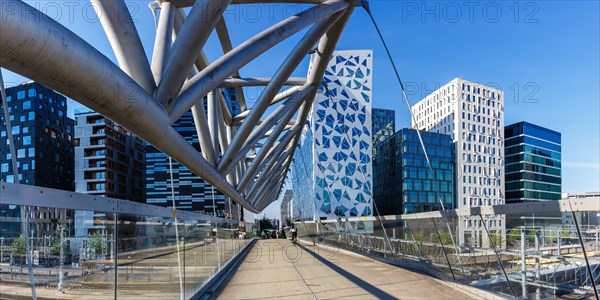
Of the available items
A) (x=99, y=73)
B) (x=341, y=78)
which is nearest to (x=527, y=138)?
(x=341, y=78)

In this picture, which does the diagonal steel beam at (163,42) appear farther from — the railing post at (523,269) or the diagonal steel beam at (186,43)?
the railing post at (523,269)

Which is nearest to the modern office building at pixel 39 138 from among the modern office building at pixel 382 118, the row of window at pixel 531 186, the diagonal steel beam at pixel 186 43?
the diagonal steel beam at pixel 186 43

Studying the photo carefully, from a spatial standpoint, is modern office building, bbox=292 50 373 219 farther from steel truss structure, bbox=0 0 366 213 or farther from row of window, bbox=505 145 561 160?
steel truss structure, bbox=0 0 366 213

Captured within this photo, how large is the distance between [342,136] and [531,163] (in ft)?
179

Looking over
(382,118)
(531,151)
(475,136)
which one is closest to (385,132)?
(382,118)

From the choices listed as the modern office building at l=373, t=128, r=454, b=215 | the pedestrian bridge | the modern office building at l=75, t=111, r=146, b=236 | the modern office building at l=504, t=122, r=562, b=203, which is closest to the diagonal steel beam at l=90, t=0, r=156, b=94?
the pedestrian bridge

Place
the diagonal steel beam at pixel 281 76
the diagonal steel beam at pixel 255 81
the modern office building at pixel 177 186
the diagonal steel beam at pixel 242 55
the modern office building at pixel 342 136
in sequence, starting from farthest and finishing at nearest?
the modern office building at pixel 177 186 → the modern office building at pixel 342 136 → the diagonal steel beam at pixel 255 81 → the diagonal steel beam at pixel 281 76 → the diagonal steel beam at pixel 242 55

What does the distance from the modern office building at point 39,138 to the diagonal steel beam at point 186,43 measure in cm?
6573

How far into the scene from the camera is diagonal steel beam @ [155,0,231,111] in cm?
513

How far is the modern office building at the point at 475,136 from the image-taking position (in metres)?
96.4

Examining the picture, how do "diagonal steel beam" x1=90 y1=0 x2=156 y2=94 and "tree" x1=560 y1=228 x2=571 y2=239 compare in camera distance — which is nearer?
"diagonal steel beam" x1=90 y1=0 x2=156 y2=94

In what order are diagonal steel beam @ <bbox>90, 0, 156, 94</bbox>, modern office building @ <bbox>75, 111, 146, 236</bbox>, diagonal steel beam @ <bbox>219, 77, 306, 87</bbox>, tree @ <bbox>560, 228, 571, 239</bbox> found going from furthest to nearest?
modern office building @ <bbox>75, 111, 146, 236</bbox> < diagonal steel beam @ <bbox>219, 77, 306, 87</bbox> < tree @ <bbox>560, 228, 571, 239</bbox> < diagonal steel beam @ <bbox>90, 0, 156, 94</bbox>

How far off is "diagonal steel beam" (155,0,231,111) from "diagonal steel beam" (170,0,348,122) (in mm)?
316

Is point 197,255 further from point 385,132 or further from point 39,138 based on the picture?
point 385,132
